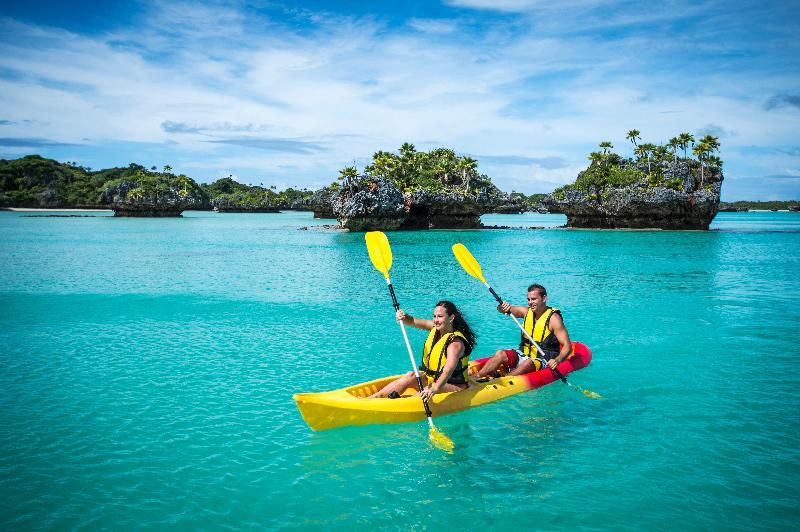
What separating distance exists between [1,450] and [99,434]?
3.91 feet

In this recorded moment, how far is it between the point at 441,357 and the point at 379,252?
3291 mm

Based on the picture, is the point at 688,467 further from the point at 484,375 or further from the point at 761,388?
the point at 761,388

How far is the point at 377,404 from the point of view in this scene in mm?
8055

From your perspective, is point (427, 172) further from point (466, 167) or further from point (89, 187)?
point (89, 187)

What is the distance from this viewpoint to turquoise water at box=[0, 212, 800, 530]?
6.20 meters

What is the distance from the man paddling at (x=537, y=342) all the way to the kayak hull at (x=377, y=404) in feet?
2.18

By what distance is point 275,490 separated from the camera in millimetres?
6598

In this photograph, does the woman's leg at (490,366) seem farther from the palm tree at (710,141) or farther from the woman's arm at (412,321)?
the palm tree at (710,141)

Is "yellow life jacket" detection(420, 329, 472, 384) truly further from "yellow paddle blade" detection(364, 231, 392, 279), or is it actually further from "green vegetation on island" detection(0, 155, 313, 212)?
"green vegetation on island" detection(0, 155, 313, 212)

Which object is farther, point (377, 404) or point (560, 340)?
point (560, 340)

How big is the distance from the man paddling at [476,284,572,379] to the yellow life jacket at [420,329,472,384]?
107 centimetres

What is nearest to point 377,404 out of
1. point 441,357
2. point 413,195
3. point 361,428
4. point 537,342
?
point 361,428

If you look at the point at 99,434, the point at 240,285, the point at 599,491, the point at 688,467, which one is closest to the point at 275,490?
the point at 99,434

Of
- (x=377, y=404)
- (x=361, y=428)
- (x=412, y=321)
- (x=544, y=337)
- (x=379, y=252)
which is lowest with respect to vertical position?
(x=361, y=428)
